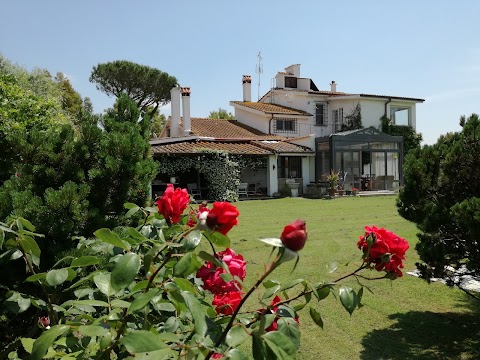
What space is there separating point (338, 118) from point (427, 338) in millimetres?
27207

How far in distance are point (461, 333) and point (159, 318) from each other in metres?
4.37

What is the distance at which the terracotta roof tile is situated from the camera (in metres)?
21.3

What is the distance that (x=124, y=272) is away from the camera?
108 centimetres

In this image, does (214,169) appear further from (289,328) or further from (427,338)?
(289,328)

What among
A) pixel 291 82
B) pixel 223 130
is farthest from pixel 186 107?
pixel 291 82

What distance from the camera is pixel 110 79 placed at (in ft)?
129

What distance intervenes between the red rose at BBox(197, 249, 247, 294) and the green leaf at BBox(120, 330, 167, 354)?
1.11ft

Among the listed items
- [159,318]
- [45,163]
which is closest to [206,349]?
[159,318]

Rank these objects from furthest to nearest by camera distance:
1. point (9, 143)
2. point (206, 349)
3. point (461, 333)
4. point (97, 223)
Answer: point (461, 333) < point (9, 143) < point (97, 223) < point (206, 349)

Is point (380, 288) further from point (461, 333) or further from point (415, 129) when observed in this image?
point (415, 129)

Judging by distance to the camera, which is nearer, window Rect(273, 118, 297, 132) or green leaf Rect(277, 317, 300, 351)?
green leaf Rect(277, 317, 300, 351)

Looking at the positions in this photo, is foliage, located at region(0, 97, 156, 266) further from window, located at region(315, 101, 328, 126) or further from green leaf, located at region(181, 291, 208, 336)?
window, located at region(315, 101, 328, 126)

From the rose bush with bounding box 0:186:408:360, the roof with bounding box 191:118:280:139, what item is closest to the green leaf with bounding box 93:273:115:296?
the rose bush with bounding box 0:186:408:360

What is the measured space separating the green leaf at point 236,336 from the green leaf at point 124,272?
322 mm
